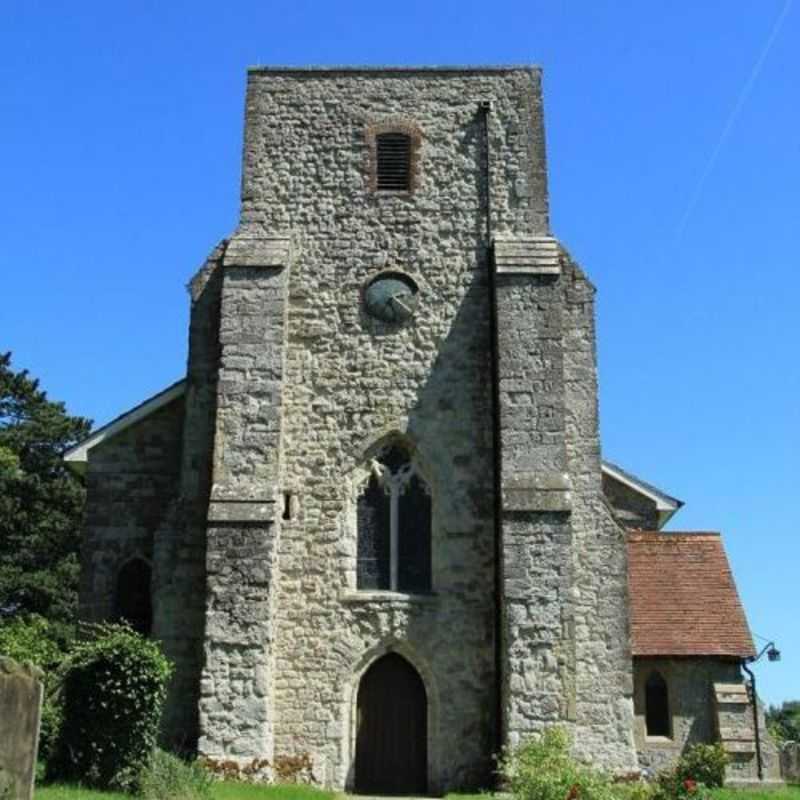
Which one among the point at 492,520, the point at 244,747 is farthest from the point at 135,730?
the point at 492,520

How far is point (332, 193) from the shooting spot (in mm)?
21484

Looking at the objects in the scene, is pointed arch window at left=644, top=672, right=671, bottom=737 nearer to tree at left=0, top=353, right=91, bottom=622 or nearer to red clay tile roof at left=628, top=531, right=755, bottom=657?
red clay tile roof at left=628, top=531, right=755, bottom=657

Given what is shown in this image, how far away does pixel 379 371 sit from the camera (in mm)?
20484

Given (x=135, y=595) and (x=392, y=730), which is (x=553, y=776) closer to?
(x=392, y=730)

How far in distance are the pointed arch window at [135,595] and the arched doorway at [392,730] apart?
4081 mm

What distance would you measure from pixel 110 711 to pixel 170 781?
1.13m

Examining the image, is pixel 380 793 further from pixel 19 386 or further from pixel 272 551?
pixel 19 386

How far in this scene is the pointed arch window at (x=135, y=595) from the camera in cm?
2028

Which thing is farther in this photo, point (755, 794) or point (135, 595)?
point (135, 595)

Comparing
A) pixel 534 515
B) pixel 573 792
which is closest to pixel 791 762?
pixel 534 515

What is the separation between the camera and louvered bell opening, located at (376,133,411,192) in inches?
855

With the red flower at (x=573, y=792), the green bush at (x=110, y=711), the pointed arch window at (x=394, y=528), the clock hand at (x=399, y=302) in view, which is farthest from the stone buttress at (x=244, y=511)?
the red flower at (x=573, y=792)

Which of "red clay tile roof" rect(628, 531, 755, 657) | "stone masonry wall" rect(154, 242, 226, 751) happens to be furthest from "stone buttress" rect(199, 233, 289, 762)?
"red clay tile roof" rect(628, 531, 755, 657)

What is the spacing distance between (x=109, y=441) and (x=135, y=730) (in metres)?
7.75
